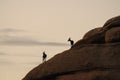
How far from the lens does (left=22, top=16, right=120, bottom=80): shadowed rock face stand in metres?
40.7

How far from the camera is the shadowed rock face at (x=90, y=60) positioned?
40.7 m

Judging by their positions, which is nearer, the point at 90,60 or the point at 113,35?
the point at 90,60

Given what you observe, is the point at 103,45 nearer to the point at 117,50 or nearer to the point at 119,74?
the point at 117,50

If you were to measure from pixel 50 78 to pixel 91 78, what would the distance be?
710cm

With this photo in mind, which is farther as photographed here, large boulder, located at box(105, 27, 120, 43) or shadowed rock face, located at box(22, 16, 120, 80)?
large boulder, located at box(105, 27, 120, 43)

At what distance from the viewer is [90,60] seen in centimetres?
4222

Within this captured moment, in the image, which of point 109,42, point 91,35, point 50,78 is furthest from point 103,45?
point 50,78

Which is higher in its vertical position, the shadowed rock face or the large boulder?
the large boulder

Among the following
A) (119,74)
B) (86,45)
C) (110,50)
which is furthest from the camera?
(86,45)

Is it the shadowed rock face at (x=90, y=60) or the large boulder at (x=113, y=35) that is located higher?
the large boulder at (x=113, y=35)

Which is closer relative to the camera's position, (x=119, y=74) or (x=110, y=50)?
(x=119, y=74)

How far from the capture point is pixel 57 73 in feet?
148

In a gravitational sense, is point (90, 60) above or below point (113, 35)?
below

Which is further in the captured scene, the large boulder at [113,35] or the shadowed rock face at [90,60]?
the large boulder at [113,35]
